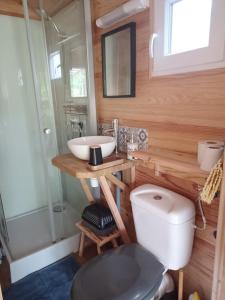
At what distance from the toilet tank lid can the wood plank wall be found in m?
0.08

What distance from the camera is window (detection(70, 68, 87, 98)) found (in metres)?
1.73

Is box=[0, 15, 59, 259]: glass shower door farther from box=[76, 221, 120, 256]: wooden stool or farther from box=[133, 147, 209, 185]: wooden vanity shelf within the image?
box=[133, 147, 209, 185]: wooden vanity shelf

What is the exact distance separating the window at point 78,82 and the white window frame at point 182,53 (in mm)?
710

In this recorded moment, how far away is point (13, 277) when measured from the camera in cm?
153

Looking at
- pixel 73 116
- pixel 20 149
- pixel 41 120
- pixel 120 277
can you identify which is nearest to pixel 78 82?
pixel 73 116

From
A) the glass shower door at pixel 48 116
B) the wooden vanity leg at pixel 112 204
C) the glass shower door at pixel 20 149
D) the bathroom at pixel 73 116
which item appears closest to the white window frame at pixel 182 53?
the bathroom at pixel 73 116

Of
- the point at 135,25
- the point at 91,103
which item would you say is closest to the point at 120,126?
the point at 91,103

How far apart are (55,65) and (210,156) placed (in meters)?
1.62

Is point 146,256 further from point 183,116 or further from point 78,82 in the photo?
point 78,82

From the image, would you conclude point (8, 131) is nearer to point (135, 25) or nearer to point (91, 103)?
point (91, 103)

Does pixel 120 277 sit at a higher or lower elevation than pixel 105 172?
lower

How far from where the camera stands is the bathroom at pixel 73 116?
1.05 metres

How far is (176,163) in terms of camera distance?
0.99 m

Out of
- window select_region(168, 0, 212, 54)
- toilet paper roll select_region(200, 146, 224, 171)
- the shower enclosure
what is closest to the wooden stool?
the shower enclosure
